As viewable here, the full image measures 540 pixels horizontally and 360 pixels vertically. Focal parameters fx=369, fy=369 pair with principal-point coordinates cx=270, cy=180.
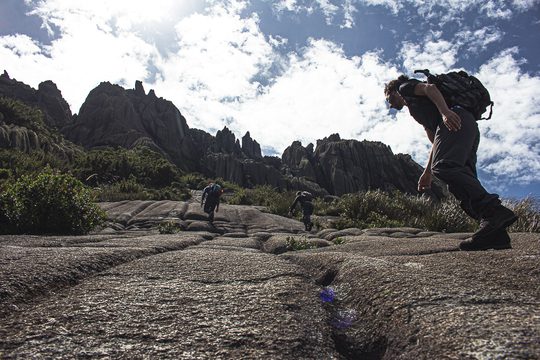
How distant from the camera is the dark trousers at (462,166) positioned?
10.7 ft

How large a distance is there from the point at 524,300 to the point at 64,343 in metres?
1.78

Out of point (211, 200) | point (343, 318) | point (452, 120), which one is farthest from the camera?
point (211, 200)

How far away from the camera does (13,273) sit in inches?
78.4

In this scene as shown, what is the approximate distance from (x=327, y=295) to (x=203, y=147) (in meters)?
87.6

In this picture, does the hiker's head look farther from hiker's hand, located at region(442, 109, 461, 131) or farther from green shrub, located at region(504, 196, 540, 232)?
green shrub, located at region(504, 196, 540, 232)

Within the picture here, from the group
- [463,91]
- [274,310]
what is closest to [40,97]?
[463,91]

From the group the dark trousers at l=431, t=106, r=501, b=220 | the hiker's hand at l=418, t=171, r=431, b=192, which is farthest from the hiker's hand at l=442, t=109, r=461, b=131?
the hiker's hand at l=418, t=171, r=431, b=192

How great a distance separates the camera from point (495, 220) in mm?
3164

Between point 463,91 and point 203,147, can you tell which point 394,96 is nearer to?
point 463,91

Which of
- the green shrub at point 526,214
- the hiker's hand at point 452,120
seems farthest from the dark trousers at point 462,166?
the green shrub at point 526,214

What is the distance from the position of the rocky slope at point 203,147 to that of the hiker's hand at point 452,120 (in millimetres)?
65512

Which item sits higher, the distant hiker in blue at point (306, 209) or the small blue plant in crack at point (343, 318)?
the distant hiker in blue at point (306, 209)

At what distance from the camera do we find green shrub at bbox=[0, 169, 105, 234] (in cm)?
864

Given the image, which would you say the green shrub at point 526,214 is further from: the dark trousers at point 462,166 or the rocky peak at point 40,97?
the rocky peak at point 40,97
